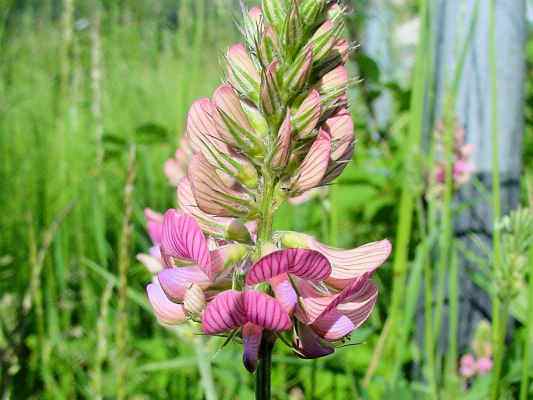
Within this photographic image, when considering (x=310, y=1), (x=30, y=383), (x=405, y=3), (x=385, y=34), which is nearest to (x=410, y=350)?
(x=30, y=383)

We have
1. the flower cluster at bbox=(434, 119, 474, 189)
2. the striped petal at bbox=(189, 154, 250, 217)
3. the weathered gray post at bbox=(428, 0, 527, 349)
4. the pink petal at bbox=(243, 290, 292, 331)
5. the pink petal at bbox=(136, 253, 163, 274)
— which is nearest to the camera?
the pink petal at bbox=(243, 290, 292, 331)

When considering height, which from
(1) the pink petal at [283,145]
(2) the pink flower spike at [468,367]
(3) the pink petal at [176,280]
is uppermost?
(1) the pink petal at [283,145]

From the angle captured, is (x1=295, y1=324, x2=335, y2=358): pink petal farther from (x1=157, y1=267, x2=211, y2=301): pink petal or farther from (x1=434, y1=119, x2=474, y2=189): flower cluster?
(x1=434, y1=119, x2=474, y2=189): flower cluster

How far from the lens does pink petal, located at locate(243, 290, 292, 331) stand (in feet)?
2.23

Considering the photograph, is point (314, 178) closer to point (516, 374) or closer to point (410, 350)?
point (516, 374)

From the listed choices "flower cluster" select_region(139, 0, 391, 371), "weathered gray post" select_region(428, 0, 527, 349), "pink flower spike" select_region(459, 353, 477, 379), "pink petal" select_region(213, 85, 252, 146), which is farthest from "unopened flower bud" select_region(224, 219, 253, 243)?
"weathered gray post" select_region(428, 0, 527, 349)

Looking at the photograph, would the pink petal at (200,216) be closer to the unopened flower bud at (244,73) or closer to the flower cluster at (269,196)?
the flower cluster at (269,196)

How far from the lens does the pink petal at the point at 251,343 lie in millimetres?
721

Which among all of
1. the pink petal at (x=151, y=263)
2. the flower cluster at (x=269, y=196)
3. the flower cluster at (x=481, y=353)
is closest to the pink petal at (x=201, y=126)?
the flower cluster at (x=269, y=196)

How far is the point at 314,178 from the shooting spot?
778mm

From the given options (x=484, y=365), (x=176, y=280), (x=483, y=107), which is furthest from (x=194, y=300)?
(x=483, y=107)

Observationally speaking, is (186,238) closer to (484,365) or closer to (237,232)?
(237,232)

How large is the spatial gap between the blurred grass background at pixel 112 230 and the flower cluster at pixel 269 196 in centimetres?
23

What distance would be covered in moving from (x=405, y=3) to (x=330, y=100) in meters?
4.45
